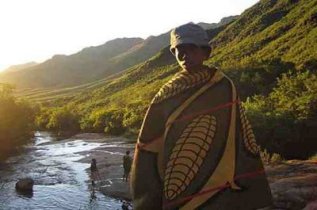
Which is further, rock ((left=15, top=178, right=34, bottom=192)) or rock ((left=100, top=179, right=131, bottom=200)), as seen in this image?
rock ((left=15, top=178, right=34, bottom=192))

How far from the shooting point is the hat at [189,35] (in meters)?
2.93

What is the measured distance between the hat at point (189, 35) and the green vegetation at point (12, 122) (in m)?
43.0

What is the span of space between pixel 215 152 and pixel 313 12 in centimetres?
7926

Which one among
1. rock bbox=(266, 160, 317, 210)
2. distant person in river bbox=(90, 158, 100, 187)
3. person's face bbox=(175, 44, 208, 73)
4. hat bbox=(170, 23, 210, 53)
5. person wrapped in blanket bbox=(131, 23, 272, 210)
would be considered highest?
hat bbox=(170, 23, 210, 53)

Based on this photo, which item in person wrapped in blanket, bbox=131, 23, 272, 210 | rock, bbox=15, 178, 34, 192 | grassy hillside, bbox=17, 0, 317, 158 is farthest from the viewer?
grassy hillside, bbox=17, 0, 317, 158

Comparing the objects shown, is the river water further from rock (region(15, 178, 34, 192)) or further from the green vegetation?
the green vegetation

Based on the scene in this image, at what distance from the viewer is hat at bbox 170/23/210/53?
293 centimetres

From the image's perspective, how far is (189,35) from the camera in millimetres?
2938

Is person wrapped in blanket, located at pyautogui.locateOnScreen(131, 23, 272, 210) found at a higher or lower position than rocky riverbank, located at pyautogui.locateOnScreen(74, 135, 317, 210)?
higher

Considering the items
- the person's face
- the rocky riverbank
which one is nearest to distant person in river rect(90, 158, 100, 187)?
the rocky riverbank

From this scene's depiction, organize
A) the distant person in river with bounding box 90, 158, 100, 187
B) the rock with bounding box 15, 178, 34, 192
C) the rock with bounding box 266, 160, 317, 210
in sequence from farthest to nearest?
the distant person in river with bounding box 90, 158, 100, 187 < the rock with bounding box 15, 178, 34, 192 < the rock with bounding box 266, 160, 317, 210

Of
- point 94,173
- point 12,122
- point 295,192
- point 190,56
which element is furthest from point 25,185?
point 190,56

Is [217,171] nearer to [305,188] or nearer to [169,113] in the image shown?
[169,113]

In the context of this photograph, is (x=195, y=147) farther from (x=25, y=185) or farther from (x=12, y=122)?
(x=12, y=122)
